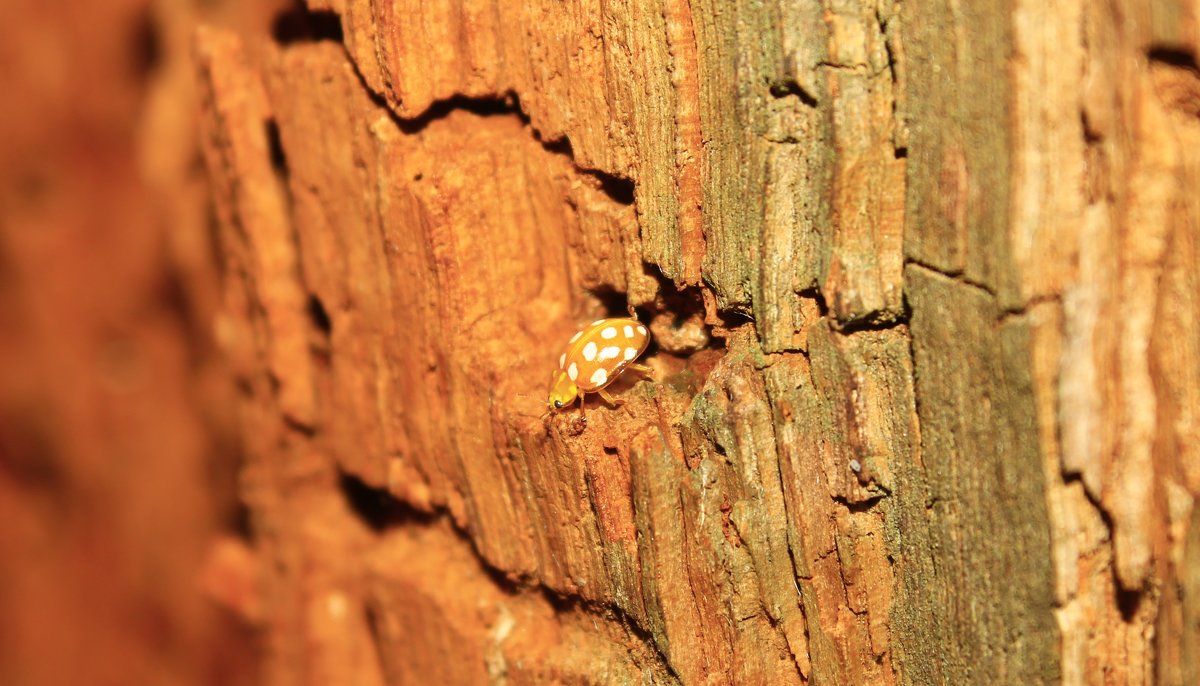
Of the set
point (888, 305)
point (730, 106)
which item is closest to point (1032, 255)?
point (888, 305)

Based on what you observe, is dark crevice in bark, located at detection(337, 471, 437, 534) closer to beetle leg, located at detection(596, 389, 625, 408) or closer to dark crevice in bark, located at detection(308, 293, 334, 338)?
dark crevice in bark, located at detection(308, 293, 334, 338)

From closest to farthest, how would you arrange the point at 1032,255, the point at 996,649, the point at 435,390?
the point at 1032,255 < the point at 996,649 < the point at 435,390

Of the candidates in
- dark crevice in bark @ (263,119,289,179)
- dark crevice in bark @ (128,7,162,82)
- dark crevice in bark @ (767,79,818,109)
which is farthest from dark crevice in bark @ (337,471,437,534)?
dark crevice in bark @ (128,7,162,82)

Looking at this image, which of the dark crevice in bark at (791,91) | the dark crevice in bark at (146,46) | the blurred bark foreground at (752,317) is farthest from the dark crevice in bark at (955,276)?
the dark crevice in bark at (146,46)

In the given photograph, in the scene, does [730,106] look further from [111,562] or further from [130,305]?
[111,562]

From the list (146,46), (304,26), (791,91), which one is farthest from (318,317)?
(146,46)

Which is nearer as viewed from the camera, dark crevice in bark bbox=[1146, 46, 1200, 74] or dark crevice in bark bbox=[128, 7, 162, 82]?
dark crevice in bark bbox=[1146, 46, 1200, 74]
